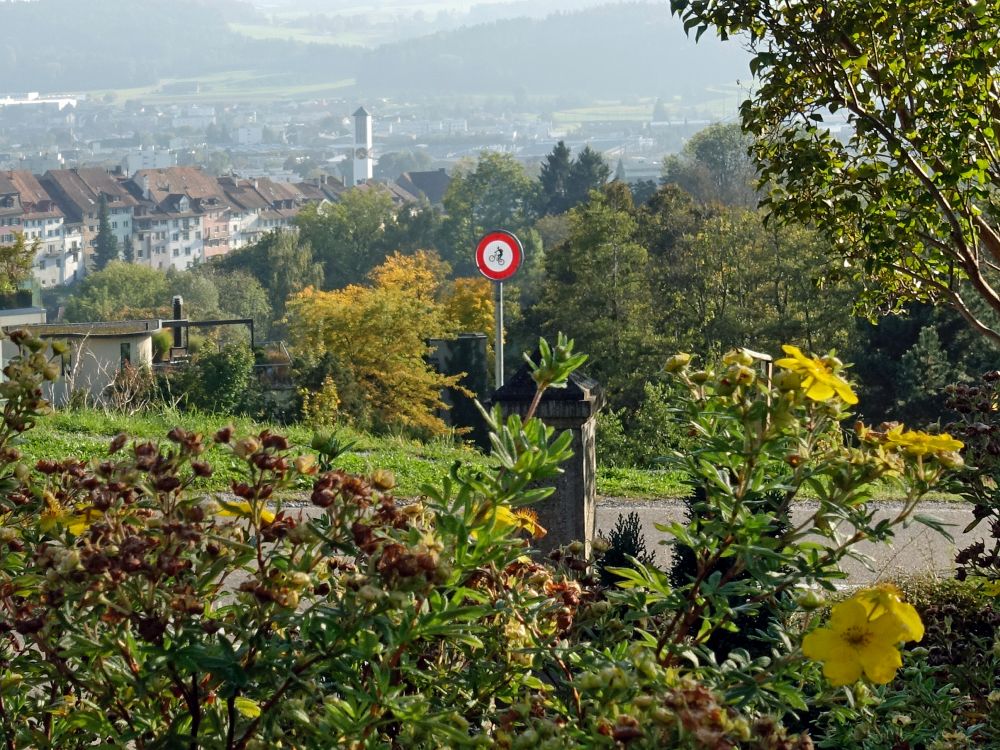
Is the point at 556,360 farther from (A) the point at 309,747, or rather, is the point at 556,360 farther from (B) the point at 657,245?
(B) the point at 657,245

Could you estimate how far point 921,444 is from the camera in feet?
5.28

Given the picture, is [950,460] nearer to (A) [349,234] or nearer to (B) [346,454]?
(B) [346,454]

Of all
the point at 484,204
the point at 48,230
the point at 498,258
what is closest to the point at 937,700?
the point at 498,258

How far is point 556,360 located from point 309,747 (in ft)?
1.74

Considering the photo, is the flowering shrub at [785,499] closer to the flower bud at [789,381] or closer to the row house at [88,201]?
the flower bud at [789,381]

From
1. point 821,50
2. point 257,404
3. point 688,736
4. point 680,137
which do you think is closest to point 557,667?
point 688,736

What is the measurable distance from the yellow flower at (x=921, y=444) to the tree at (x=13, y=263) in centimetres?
2837

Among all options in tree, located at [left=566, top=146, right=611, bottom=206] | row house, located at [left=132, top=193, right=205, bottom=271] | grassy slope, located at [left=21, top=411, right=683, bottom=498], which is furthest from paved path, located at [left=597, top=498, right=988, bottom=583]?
row house, located at [left=132, top=193, right=205, bottom=271]

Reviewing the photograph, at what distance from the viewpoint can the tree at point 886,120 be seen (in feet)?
15.4

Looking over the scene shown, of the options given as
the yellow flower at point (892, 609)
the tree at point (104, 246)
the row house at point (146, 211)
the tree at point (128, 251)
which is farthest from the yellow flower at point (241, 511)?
the tree at point (128, 251)

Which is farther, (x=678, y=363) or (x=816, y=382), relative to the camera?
(x=678, y=363)

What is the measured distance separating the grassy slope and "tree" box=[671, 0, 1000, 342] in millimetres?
3300

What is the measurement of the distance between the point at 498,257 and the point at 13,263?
68.9ft

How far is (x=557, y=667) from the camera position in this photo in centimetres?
184
